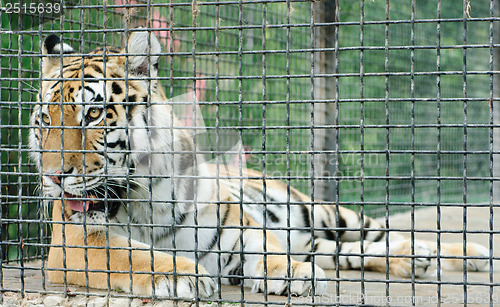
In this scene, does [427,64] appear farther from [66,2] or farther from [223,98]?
[66,2]

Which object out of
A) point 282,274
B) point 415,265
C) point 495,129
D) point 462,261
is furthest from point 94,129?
point 495,129

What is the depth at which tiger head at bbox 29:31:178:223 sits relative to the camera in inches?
70.6

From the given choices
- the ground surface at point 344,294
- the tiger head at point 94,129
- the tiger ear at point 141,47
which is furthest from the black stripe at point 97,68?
the ground surface at point 344,294

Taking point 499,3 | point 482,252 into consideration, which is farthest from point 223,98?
point 499,3

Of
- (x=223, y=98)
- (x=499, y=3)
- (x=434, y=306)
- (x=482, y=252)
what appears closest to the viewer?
(x=434, y=306)

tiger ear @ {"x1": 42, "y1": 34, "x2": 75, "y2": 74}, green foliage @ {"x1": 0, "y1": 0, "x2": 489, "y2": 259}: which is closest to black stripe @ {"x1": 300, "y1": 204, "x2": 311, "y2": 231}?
green foliage @ {"x1": 0, "y1": 0, "x2": 489, "y2": 259}

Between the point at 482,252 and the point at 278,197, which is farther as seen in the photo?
the point at 278,197

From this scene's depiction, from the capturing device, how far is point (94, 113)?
6.33ft

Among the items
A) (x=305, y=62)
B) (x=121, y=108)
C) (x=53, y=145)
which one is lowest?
(x=53, y=145)

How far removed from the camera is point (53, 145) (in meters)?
1.87

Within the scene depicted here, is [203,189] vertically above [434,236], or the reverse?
[203,189]

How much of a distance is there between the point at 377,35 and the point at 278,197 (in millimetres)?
1695
